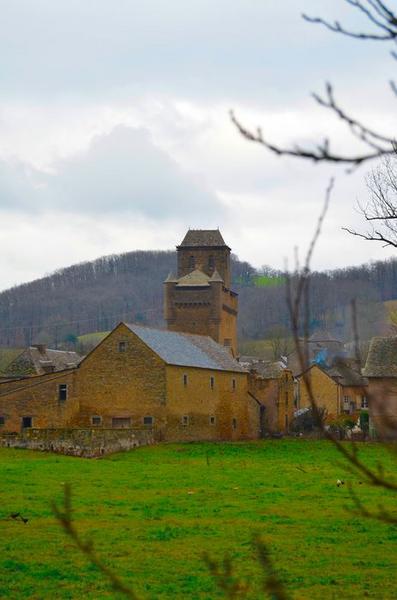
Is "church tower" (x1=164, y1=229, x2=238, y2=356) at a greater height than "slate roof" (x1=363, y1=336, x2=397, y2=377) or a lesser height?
greater

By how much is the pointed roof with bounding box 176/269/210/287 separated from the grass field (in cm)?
5836

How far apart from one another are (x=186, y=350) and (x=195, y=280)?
34340mm

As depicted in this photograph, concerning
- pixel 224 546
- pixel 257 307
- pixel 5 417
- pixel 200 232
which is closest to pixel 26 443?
pixel 5 417

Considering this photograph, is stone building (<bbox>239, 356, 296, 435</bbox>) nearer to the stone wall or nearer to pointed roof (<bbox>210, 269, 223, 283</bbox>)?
the stone wall

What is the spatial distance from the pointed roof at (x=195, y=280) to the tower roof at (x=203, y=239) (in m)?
5.44

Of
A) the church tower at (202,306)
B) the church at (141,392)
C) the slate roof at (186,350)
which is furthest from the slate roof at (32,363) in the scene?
the church tower at (202,306)

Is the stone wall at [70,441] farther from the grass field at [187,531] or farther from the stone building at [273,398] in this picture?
the stone building at [273,398]

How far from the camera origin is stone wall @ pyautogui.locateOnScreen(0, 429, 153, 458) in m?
50.4

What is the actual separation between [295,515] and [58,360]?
206ft

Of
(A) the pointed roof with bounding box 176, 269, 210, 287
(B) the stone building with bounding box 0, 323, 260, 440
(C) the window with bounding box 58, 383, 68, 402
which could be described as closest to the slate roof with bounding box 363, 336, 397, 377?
(B) the stone building with bounding box 0, 323, 260, 440

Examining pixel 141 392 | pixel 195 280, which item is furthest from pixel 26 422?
pixel 195 280

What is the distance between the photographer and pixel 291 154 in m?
4.29

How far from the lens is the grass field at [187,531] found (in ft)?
56.2

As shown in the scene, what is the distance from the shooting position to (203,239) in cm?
10819
